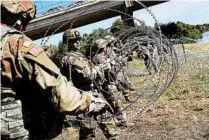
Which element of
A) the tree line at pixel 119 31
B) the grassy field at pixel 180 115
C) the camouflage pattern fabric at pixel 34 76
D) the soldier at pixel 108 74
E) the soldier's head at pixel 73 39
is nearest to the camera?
the camouflage pattern fabric at pixel 34 76

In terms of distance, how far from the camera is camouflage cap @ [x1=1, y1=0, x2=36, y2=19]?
375 cm

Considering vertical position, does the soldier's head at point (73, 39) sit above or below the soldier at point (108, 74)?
above

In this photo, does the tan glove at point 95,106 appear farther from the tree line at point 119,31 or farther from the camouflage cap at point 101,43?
the camouflage cap at point 101,43

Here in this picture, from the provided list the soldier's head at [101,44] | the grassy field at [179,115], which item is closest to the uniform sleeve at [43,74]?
the grassy field at [179,115]

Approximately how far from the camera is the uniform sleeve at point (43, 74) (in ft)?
11.6

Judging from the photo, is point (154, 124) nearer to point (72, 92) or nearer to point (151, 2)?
point (72, 92)

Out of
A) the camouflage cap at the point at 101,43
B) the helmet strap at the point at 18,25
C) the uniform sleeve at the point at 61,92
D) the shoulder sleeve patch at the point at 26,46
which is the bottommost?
the uniform sleeve at the point at 61,92

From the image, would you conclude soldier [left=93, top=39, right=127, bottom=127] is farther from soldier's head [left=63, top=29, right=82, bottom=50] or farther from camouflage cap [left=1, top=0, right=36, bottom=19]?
camouflage cap [left=1, top=0, right=36, bottom=19]

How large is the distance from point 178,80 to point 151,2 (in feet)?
48.4

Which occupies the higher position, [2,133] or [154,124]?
[2,133]

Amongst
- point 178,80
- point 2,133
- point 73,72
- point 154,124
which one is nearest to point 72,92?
point 2,133

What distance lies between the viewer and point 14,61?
355 cm

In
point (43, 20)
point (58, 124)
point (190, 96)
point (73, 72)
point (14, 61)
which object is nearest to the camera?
point (14, 61)

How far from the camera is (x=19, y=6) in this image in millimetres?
3783
